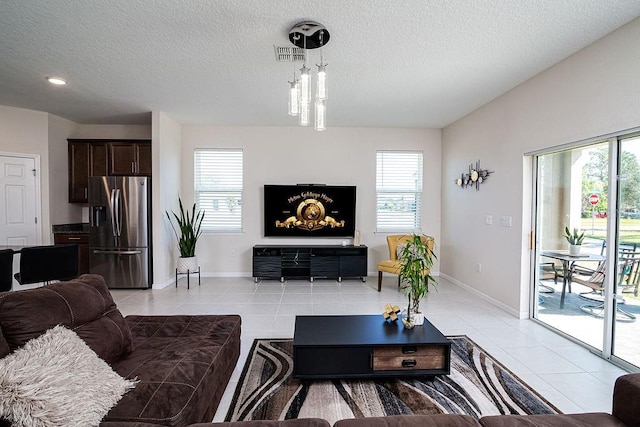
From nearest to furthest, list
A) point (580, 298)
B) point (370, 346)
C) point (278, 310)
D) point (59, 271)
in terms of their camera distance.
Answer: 1. point (370, 346)
2. point (580, 298)
3. point (59, 271)
4. point (278, 310)

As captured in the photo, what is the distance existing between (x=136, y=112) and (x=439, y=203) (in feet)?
18.4

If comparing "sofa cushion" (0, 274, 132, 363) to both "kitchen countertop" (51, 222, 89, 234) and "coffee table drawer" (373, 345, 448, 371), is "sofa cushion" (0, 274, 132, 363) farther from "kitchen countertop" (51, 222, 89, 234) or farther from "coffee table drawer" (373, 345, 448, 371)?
"kitchen countertop" (51, 222, 89, 234)

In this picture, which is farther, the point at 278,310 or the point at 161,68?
the point at 278,310

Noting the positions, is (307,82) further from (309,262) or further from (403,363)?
(309,262)

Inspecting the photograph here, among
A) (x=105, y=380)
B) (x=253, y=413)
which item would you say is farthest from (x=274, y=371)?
(x=105, y=380)

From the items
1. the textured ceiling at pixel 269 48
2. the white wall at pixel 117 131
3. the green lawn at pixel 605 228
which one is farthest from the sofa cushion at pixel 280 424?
the white wall at pixel 117 131

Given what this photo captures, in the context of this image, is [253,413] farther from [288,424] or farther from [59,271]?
[59,271]

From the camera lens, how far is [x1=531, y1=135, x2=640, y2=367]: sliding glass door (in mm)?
2518

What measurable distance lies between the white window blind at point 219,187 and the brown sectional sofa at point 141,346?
3.40m

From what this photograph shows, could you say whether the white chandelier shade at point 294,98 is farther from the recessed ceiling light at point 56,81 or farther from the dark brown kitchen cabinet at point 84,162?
the dark brown kitchen cabinet at point 84,162

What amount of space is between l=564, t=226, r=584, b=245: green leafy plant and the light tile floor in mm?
1020

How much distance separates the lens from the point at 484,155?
4293 millimetres

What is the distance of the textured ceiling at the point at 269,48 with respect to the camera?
2.22m

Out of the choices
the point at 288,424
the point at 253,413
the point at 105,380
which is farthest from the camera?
the point at 253,413
